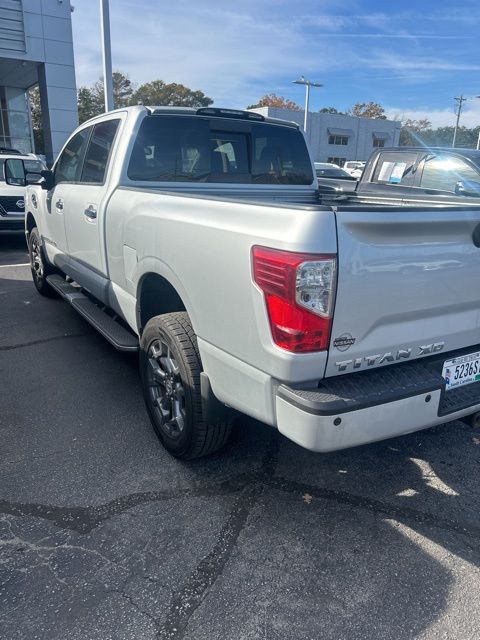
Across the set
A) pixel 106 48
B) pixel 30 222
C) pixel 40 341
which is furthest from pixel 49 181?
pixel 106 48

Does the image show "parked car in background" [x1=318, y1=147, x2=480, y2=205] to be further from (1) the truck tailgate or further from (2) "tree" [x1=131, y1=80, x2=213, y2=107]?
(2) "tree" [x1=131, y1=80, x2=213, y2=107]

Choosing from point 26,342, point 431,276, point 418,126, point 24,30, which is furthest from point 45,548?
point 418,126

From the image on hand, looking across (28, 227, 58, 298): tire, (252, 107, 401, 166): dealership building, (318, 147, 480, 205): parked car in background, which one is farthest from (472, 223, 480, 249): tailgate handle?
(252, 107, 401, 166): dealership building

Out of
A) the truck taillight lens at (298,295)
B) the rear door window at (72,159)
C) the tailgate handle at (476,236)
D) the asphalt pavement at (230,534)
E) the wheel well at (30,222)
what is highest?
the rear door window at (72,159)

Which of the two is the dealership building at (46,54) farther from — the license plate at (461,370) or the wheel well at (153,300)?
the license plate at (461,370)

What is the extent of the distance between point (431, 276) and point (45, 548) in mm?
2221

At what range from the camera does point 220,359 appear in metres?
2.49

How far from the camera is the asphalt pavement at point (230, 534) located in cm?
209

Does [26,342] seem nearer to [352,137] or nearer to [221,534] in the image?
[221,534]

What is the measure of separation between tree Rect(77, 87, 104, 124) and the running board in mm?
59382

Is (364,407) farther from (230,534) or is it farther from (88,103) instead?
(88,103)

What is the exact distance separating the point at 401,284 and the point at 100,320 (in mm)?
2699

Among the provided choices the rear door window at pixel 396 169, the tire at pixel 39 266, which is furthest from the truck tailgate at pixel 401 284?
the tire at pixel 39 266

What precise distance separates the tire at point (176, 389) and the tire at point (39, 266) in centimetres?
359
